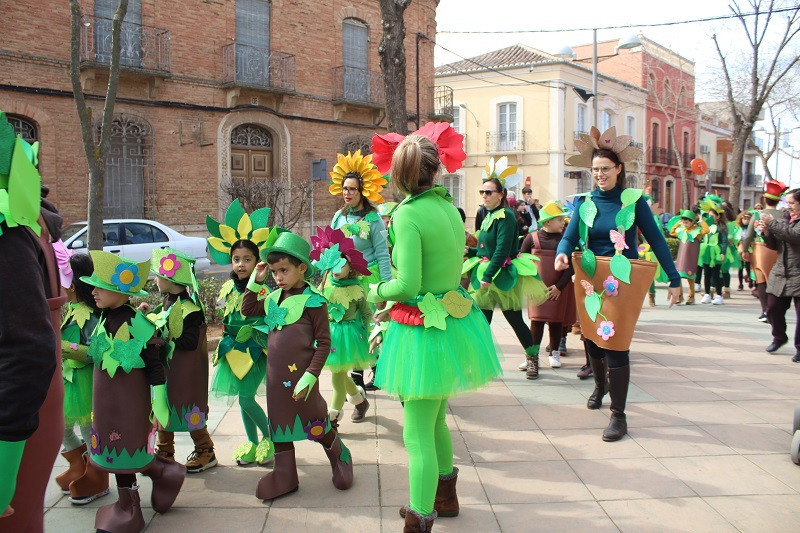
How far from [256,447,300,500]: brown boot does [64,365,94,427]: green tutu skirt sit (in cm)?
107

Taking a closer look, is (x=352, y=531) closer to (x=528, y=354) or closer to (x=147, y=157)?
(x=528, y=354)

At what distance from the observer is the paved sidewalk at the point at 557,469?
11.3 feet

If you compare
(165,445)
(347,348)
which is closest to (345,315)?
(347,348)

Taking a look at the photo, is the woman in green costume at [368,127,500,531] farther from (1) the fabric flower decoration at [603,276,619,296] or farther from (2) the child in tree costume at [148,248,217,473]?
(1) the fabric flower decoration at [603,276,619,296]

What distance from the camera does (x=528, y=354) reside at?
6.36 meters

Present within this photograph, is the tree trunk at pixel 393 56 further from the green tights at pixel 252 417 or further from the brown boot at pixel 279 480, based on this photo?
the brown boot at pixel 279 480

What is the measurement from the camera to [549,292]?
6074 millimetres

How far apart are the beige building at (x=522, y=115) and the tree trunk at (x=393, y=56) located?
21.8m

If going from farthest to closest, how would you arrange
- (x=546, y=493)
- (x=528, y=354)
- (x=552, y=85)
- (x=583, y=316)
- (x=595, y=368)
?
(x=552, y=85) < (x=528, y=354) < (x=595, y=368) < (x=583, y=316) < (x=546, y=493)

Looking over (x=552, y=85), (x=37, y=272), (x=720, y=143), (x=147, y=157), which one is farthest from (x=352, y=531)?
(x=720, y=143)

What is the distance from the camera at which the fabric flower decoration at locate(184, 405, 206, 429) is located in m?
3.90

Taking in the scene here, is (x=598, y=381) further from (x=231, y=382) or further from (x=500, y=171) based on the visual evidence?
(x=231, y=382)

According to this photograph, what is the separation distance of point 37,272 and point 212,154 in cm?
1657

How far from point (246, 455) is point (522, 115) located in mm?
29999
